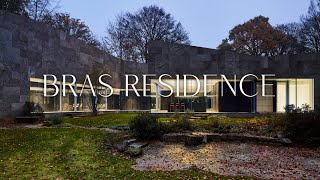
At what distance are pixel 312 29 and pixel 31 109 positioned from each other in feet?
105

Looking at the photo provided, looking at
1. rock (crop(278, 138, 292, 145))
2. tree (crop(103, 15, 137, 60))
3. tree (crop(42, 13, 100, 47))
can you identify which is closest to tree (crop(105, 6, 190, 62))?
tree (crop(103, 15, 137, 60))

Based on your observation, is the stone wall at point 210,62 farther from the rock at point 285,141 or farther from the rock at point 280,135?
the rock at point 285,141

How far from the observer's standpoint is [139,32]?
142 feet

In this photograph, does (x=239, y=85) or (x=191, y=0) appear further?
(x=191, y=0)

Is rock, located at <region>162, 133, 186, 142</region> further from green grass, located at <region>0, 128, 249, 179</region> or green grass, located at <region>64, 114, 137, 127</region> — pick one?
green grass, located at <region>64, 114, 137, 127</region>

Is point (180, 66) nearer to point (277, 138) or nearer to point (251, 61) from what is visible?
point (251, 61)

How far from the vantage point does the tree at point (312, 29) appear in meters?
37.8

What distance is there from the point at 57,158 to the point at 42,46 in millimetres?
13158

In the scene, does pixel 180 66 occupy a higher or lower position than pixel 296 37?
lower

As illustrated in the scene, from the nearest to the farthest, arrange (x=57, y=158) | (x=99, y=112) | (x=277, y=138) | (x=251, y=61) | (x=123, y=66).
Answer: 1. (x=57, y=158)
2. (x=277, y=138)
3. (x=251, y=61)
4. (x=99, y=112)
5. (x=123, y=66)

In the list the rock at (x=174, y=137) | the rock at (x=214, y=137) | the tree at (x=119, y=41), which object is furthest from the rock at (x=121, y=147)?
the tree at (x=119, y=41)

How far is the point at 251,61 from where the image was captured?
2408 cm

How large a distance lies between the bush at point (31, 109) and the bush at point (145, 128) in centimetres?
911

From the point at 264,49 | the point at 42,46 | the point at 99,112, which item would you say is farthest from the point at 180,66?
the point at 264,49
